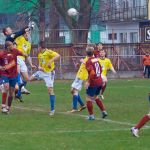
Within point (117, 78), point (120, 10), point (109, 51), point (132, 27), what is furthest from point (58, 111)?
point (120, 10)

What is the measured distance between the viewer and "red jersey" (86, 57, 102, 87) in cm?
1650

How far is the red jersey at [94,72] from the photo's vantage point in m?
16.5

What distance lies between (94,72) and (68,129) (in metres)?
2.26

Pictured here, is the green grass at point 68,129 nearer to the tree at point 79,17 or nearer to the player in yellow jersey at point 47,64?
the player in yellow jersey at point 47,64

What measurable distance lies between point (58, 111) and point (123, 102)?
12.7ft

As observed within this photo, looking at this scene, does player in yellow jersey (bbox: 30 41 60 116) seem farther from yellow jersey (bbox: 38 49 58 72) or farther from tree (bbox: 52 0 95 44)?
tree (bbox: 52 0 95 44)

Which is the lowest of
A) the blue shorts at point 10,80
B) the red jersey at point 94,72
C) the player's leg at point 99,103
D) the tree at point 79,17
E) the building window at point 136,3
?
the player's leg at point 99,103

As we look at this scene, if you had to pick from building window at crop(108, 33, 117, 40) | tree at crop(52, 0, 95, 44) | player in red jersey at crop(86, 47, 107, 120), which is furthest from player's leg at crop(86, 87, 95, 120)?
building window at crop(108, 33, 117, 40)

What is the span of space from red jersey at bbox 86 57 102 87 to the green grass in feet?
3.09

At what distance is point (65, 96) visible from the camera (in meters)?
25.6

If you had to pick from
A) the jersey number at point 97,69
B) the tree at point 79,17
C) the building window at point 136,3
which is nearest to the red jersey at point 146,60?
the tree at point 79,17

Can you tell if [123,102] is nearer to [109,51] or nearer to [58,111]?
[58,111]

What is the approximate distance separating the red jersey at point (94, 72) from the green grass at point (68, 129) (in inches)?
37.1

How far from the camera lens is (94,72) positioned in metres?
16.6
